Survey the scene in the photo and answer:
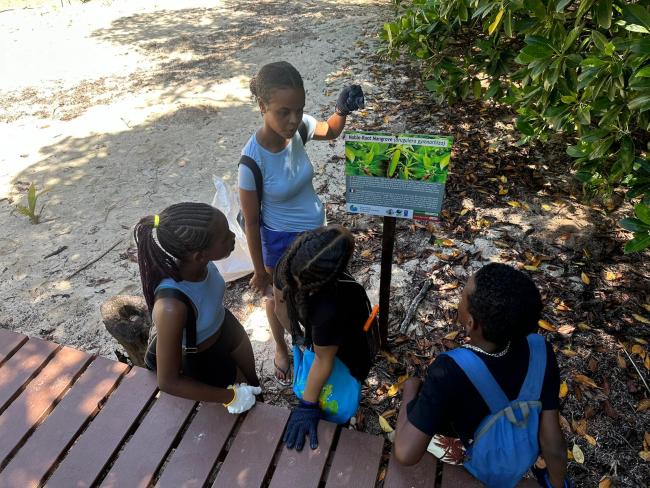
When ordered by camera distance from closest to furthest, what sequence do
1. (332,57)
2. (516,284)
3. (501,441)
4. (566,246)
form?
(516,284) → (501,441) → (566,246) → (332,57)

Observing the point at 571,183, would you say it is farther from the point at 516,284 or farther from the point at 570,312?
the point at 516,284

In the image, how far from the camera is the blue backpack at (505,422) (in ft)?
5.01

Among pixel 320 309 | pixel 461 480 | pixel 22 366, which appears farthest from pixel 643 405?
pixel 22 366

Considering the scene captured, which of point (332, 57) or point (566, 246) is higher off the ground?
point (332, 57)

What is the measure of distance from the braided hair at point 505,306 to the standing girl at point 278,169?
1343mm

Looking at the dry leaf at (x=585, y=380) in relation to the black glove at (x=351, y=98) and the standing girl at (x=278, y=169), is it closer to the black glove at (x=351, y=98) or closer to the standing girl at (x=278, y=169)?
the standing girl at (x=278, y=169)

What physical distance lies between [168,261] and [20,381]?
1129 mm

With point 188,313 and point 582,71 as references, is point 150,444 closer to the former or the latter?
point 188,313

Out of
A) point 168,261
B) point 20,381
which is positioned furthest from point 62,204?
point 168,261

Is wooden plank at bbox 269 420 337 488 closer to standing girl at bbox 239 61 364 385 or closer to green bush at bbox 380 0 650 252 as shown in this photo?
standing girl at bbox 239 61 364 385

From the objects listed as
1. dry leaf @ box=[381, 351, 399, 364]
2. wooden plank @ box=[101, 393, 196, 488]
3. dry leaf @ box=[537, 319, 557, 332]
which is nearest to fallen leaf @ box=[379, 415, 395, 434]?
dry leaf @ box=[381, 351, 399, 364]

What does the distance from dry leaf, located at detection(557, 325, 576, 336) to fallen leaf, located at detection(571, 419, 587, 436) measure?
64cm

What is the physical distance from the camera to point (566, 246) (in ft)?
12.4

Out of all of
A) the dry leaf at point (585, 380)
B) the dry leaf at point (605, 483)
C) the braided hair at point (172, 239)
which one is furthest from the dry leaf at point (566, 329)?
the braided hair at point (172, 239)
